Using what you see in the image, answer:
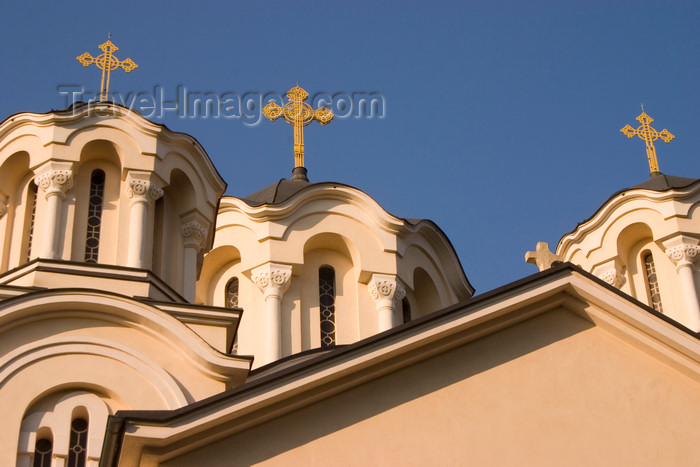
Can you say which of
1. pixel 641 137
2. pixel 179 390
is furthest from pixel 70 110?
pixel 641 137

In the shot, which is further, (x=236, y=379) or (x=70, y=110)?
(x=70, y=110)

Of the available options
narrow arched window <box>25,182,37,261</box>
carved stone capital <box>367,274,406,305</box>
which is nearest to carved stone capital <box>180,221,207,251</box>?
narrow arched window <box>25,182,37,261</box>

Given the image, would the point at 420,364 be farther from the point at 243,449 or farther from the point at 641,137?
the point at 641,137

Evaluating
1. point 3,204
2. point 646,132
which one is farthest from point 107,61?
point 646,132

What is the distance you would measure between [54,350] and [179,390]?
4.66 feet

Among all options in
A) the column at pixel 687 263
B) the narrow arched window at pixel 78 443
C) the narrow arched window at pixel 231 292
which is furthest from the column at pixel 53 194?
the column at pixel 687 263

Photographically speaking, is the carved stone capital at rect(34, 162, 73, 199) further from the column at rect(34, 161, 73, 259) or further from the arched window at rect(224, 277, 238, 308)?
the arched window at rect(224, 277, 238, 308)

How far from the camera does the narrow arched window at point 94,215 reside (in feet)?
53.4

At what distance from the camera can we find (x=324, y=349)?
17594mm

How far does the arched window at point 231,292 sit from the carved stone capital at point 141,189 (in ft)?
15.2

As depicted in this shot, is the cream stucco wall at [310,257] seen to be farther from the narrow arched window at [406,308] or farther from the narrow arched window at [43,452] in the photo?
the narrow arched window at [43,452]

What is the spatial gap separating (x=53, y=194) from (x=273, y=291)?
15.7ft

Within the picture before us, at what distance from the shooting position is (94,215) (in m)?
16.6

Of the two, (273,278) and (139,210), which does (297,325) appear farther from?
(139,210)
